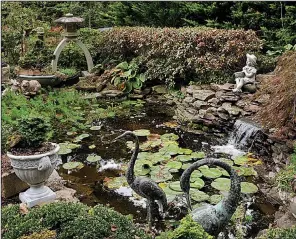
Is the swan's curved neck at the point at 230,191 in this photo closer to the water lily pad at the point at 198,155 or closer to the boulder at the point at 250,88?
the water lily pad at the point at 198,155

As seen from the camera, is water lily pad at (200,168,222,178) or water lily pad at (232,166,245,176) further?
water lily pad at (232,166,245,176)

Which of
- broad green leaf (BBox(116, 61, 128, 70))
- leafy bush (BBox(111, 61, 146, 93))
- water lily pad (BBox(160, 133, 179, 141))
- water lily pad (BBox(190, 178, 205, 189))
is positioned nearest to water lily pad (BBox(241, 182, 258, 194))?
water lily pad (BBox(190, 178, 205, 189))

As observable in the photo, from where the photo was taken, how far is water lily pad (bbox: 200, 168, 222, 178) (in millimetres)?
5552

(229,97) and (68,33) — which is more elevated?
(68,33)

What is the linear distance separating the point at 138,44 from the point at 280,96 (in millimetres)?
5984

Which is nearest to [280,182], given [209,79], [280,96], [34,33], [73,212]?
[280,96]

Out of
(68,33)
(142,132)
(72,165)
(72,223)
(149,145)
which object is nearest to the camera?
(72,223)

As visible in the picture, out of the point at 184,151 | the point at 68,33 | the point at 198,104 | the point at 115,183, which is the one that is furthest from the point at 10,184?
the point at 68,33

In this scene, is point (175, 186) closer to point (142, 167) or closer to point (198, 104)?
point (142, 167)

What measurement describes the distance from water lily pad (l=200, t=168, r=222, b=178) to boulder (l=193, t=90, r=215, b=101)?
2771mm

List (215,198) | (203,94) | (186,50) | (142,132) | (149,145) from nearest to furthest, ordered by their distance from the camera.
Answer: (215,198) < (149,145) < (142,132) < (203,94) < (186,50)

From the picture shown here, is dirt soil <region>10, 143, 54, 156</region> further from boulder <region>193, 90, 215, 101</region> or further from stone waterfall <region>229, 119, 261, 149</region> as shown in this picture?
boulder <region>193, 90, 215, 101</region>

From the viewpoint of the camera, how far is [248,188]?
5227 millimetres

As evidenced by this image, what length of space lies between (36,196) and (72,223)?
1.31 metres
